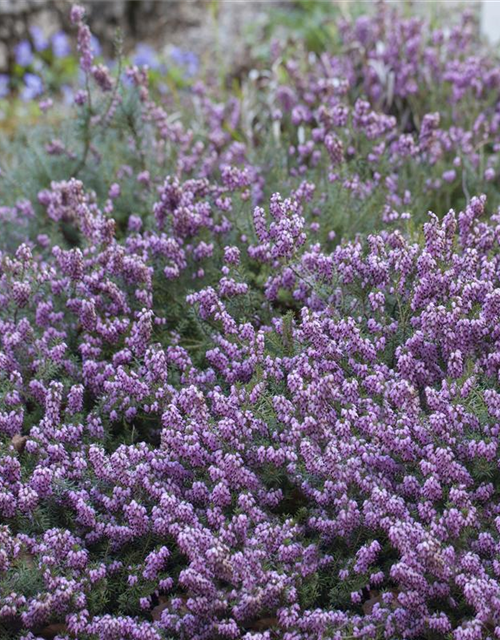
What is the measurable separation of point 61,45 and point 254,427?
5.99 meters

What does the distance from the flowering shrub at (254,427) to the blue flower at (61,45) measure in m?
4.53

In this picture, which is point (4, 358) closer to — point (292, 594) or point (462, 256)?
point (292, 594)

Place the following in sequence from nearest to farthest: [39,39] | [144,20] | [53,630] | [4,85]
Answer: [53,630], [4,85], [39,39], [144,20]

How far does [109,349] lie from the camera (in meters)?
3.00

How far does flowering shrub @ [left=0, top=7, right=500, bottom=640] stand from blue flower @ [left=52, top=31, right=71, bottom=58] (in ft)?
14.9

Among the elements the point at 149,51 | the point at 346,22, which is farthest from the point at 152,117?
the point at 149,51

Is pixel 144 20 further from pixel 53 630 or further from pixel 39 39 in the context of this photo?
pixel 53 630

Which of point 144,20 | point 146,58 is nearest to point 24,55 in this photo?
point 146,58

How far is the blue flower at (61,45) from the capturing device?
7.59 metres

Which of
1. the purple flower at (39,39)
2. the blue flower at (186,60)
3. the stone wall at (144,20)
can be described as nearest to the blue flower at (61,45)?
the purple flower at (39,39)

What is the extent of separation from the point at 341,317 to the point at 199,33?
6090 millimetres

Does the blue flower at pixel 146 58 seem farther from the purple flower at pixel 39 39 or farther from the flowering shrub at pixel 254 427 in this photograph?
the flowering shrub at pixel 254 427

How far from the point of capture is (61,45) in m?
7.60

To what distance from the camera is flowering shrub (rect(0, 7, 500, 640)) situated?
7.27 ft
